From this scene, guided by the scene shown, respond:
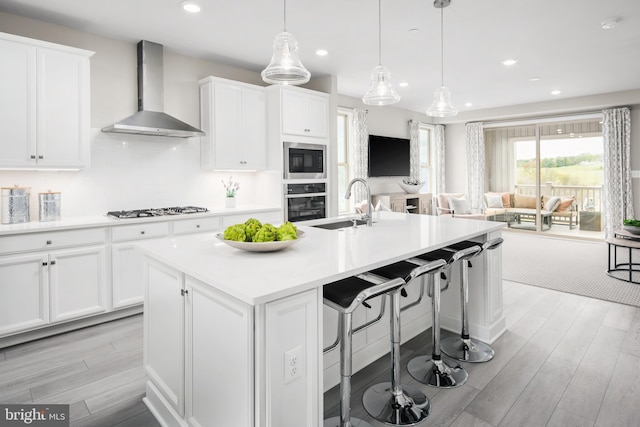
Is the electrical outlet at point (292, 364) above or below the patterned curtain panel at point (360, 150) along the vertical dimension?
below

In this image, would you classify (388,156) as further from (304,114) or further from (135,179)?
(135,179)

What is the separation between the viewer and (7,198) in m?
3.06

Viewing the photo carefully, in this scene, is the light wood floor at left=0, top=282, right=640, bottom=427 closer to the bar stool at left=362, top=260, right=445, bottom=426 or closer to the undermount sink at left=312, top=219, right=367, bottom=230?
the bar stool at left=362, top=260, right=445, bottom=426

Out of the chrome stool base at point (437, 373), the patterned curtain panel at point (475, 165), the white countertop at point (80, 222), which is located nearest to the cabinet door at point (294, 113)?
the white countertop at point (80, 222)

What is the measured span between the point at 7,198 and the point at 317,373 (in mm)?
3081

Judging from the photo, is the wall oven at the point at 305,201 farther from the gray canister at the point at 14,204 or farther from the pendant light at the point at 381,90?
the gray canister at the point at 14,204

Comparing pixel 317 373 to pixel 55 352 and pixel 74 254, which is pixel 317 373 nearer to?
pixel 55 352

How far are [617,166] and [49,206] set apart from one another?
8.49 metres

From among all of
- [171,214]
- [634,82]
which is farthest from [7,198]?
[634,82]

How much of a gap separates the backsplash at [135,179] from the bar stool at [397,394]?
2.81m

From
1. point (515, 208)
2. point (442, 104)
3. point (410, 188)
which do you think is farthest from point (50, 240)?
point (515, 208)

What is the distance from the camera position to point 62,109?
10.5ft

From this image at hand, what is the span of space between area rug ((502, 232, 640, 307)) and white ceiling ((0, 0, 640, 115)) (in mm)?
2662

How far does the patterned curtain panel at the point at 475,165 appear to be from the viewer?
27.6 ft
